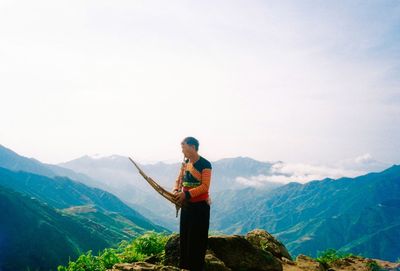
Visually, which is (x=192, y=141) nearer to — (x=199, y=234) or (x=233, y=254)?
(x=199, y=234)

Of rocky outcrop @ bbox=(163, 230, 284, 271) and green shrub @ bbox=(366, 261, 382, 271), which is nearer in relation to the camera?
rocky outcrop @ bbox=(163, 230, 284, 271)

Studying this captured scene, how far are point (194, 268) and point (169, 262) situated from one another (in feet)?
3.68

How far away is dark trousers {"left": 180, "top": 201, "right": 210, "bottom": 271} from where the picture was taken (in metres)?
8.23

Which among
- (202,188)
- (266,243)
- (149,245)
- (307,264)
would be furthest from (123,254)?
(307,264)

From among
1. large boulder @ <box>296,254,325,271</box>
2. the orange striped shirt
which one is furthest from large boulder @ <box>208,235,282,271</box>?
large boulder @ <box>296,254,325,271</box>

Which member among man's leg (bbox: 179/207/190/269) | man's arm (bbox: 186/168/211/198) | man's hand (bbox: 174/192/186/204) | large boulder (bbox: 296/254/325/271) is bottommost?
large boulder (bbox: 296/254/325/271)

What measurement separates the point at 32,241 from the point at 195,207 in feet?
621

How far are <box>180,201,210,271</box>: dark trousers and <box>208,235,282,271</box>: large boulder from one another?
1.66 meters

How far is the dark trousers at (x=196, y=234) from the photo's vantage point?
8.23 metres

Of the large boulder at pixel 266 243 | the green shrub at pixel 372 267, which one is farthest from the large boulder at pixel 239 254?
the green shrub at pixel 372 267

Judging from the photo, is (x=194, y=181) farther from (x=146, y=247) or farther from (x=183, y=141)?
(x=146, y=247)

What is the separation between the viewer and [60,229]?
7717 inches

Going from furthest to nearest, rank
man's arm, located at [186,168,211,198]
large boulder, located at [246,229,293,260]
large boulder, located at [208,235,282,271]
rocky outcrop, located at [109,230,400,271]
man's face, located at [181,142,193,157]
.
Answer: large boulder, located at [246,229,293,260], large boulder, located at [208,235,282,271], rocky outcrop, located at [109,230,400,271], man's face, located at [181,142,193,157], man's arm, located at [186,168,211,198]

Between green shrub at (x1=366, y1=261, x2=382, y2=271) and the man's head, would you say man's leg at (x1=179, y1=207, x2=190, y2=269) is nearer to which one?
the man's head
